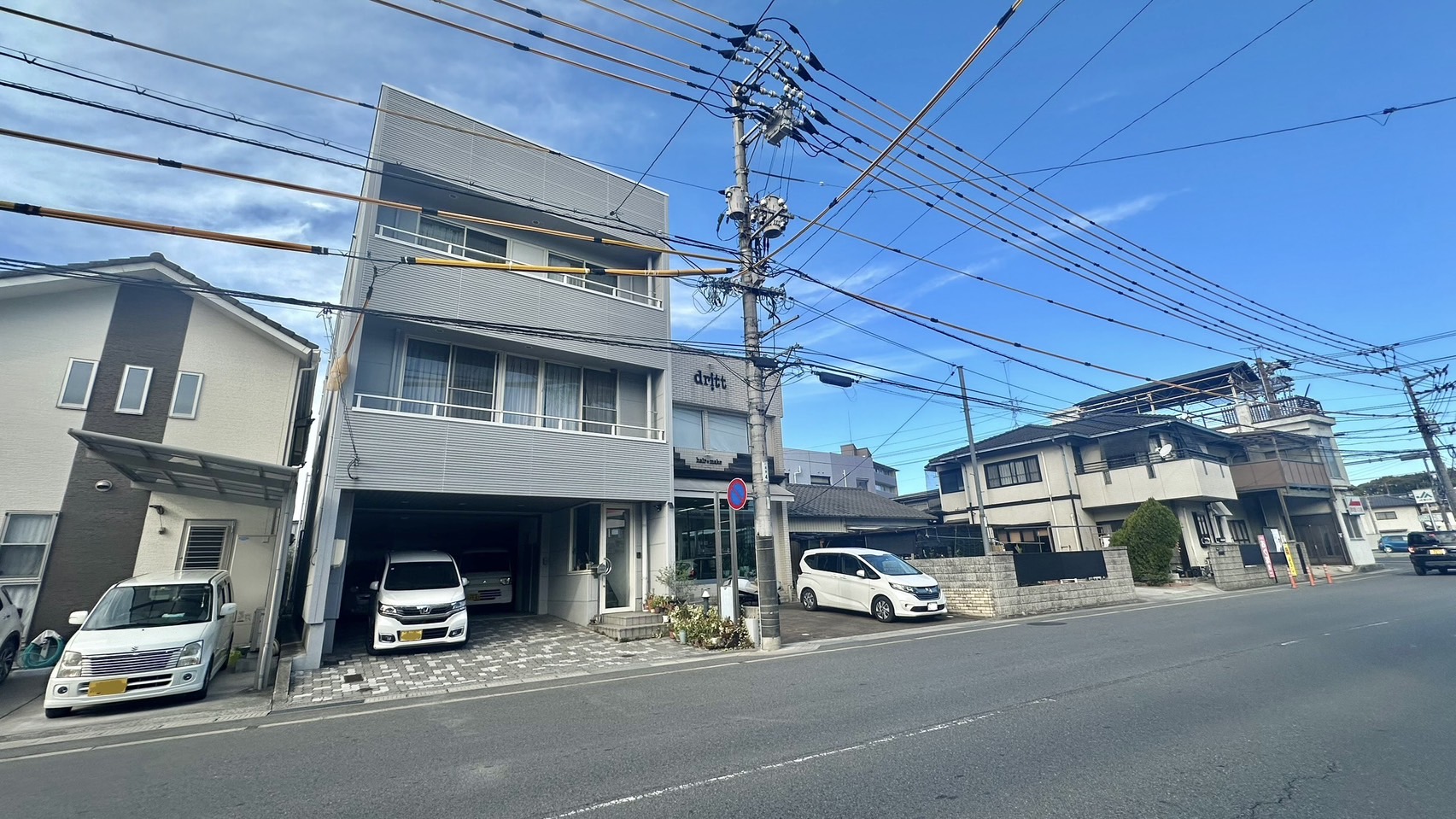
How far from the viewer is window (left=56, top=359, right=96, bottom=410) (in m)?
12.3

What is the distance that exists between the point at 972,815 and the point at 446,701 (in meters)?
6.65

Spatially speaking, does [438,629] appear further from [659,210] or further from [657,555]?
[659,210]

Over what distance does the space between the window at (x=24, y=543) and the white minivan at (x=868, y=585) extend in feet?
54.6

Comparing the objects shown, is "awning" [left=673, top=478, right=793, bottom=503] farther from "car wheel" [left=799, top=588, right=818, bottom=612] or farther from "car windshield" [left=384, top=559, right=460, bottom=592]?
"car windshield" [left=384, top=559, right=460, bottom=592]

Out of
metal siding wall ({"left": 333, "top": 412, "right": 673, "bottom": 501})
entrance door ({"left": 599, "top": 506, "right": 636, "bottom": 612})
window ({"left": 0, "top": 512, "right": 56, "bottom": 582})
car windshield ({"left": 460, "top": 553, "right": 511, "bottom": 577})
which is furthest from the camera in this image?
car windshield ({"left": 460, "top": 553, "right": 511, "bottom": 577})

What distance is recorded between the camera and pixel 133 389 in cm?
1285

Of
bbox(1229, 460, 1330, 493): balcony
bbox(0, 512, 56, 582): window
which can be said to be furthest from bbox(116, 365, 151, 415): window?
bbox(1229, 460, 1330, 493): balcony

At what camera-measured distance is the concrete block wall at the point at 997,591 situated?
1578 centimetres

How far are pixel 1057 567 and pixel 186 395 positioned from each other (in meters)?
23.2

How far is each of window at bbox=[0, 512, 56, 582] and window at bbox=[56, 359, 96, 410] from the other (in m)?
2.29

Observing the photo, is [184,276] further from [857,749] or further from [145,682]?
[857,749]

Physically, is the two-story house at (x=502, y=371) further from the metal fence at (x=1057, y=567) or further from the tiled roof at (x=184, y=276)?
the metal fence at (x=1057, y=567)

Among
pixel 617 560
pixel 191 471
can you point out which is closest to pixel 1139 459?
pixel 617 560

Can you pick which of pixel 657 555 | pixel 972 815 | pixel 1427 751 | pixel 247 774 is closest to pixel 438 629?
pixel 657 555
